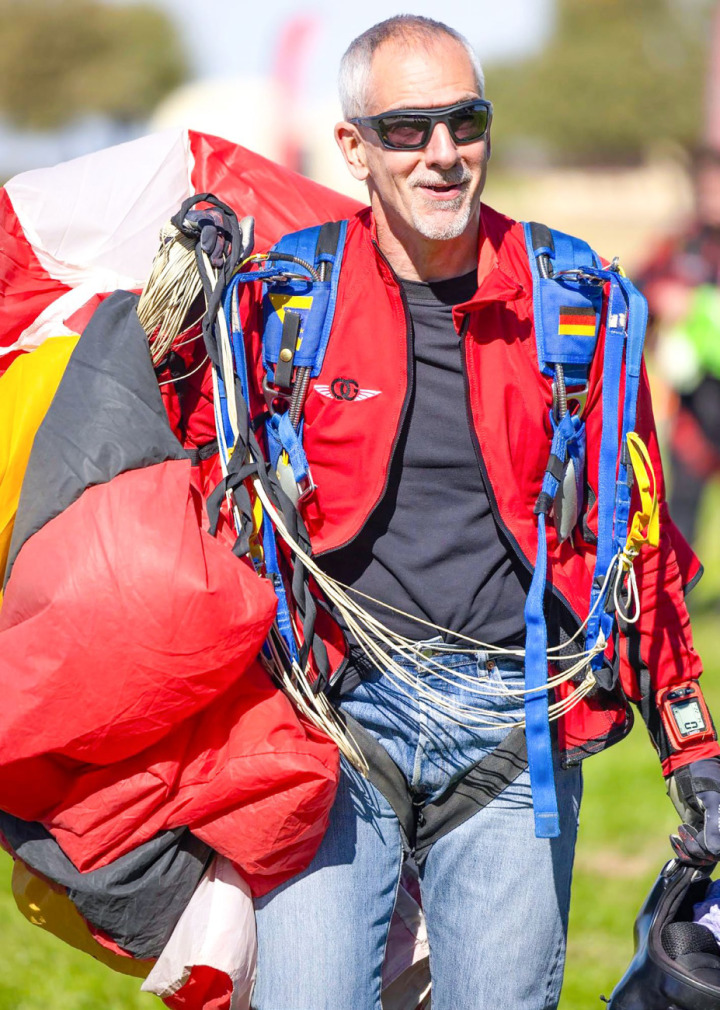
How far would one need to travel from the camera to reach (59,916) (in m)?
2.08

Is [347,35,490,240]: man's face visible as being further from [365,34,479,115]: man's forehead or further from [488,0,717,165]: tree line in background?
[488,0,717,165]: tree line in background

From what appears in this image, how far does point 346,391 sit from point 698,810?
911 mm

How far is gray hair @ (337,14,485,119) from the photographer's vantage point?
2047mm

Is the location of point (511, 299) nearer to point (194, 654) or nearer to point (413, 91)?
point (413, 91)

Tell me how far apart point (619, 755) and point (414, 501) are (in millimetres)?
2997

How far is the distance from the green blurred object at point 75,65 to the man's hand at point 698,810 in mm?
47133

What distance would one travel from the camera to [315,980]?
194 centimetres

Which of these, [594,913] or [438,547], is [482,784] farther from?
[594,913]

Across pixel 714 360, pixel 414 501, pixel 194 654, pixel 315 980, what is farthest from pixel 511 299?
pixel 714 360

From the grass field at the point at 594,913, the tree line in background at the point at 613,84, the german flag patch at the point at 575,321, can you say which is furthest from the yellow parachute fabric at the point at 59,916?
the tree line in background at the point at 613,84

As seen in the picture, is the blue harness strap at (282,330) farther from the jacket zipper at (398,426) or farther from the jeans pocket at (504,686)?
the jeans pocket at (504,686)

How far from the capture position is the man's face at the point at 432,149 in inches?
78.5

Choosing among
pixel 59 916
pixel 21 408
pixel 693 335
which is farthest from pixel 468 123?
pixel 693 335

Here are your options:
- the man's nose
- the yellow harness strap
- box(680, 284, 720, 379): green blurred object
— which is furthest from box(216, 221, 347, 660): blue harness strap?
box(680, 284, 720, 379): green blurred object
